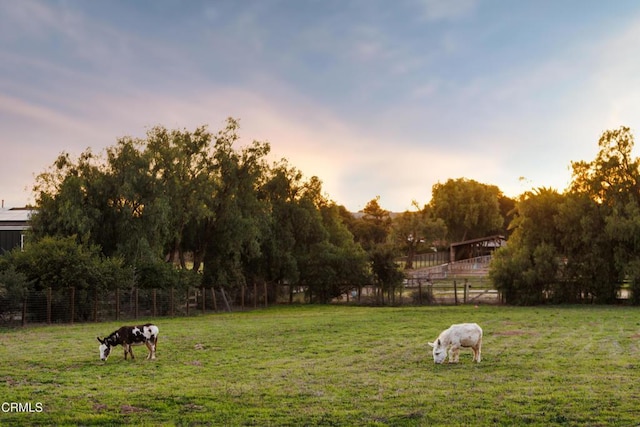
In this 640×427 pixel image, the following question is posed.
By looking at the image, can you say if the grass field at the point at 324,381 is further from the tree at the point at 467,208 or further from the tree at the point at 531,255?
the tree at the point at 467,208

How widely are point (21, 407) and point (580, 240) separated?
160 ft

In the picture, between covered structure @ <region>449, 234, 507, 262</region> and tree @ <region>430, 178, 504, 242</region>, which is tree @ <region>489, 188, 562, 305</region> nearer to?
covered structure @ <region>449, 234, 507, 262</region>

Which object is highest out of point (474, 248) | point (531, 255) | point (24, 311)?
point (474, 248)

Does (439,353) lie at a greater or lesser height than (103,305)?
lesser

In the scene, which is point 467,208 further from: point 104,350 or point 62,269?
point 104,350

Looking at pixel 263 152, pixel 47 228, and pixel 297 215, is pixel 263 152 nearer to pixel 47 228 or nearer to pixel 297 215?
pixel 297 215

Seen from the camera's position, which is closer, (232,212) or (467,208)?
(232,212)

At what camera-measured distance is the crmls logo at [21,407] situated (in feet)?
39.3

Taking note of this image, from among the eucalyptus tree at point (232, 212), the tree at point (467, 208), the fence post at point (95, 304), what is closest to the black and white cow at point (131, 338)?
the fence post at point (95, 304)

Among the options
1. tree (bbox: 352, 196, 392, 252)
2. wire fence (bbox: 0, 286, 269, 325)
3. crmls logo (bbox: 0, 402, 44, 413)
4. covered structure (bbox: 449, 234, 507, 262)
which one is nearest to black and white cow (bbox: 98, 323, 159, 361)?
crmls logo (bbox: 0, 402, 44, 413)

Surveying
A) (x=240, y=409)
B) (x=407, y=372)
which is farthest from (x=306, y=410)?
(x=407, y=372)

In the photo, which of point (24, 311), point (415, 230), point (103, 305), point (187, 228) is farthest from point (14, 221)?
point (415, 230)

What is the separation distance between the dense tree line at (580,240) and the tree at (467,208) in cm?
7231

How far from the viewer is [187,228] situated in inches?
2077
